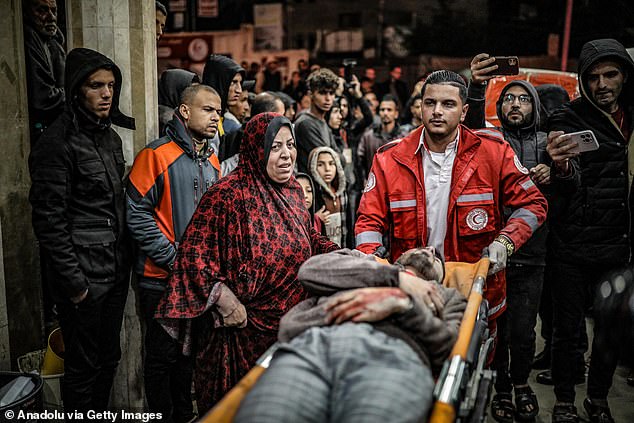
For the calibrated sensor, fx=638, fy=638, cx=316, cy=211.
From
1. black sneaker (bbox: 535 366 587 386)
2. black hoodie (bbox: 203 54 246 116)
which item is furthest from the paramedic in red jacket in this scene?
black hoodie (bbox: 203 54 246 116)

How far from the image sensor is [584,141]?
11.4 ft

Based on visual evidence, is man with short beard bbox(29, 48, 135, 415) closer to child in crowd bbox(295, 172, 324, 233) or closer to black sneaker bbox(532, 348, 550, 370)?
child in crowd bbox(295, 172, 324, 233)

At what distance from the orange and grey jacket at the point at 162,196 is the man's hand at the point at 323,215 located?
1.51 metres

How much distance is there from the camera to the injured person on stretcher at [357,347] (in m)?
1.99

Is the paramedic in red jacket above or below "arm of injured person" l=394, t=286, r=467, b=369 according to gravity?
above

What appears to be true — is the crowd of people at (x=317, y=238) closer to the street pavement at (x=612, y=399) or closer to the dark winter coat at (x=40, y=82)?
the dark winter coat at (x=40, y=82)

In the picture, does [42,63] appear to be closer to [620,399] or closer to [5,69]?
[5,69]

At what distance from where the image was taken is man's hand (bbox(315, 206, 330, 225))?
499 centimetres

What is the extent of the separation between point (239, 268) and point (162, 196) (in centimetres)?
77

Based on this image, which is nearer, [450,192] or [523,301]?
[450,192]

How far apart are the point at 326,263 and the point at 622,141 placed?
231 centimetres

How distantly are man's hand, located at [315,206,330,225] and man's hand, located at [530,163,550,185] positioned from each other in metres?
1.68

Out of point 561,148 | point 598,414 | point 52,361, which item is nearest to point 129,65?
point 52,361

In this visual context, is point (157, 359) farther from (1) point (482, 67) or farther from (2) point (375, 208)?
(1) point (482, 67)
